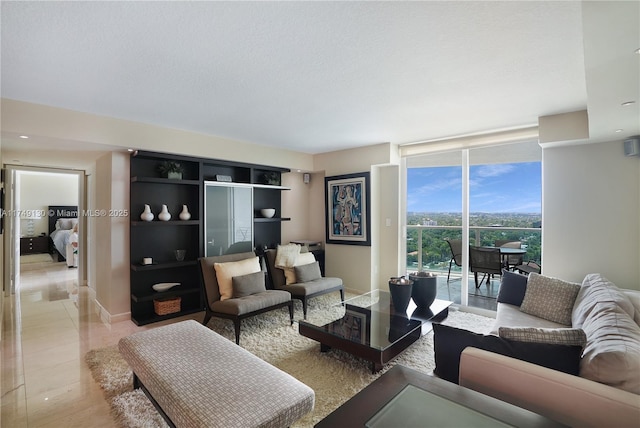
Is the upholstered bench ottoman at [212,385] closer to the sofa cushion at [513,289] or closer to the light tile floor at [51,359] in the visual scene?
the light tile floor at [51,359]

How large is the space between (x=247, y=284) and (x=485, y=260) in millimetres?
3297

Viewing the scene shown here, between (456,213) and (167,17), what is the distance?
13.8ft

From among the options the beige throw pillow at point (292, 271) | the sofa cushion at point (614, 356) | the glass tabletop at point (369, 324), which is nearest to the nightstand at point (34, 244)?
the beige throw pillow at point (292, 271)

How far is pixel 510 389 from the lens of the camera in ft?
4.75

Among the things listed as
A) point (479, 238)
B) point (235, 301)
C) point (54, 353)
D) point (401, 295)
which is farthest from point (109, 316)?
point (479, 238)

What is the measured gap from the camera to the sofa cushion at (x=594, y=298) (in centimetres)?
213

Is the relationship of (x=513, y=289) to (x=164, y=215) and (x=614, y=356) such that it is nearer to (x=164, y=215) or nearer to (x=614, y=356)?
(x=614, y=356)

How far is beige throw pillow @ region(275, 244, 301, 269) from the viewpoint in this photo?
4277mm

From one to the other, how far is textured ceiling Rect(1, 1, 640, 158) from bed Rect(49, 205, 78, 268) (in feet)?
18.6

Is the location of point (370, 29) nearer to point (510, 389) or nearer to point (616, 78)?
point (616, 78)

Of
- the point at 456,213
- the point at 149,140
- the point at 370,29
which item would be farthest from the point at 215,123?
the point at 456,213

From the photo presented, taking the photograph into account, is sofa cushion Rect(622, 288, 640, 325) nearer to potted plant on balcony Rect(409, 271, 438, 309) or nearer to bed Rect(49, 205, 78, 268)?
potted plant on balcony Rect(409, 271, 438, 309)

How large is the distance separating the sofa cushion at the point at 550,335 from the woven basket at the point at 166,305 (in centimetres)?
376

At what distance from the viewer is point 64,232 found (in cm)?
777
